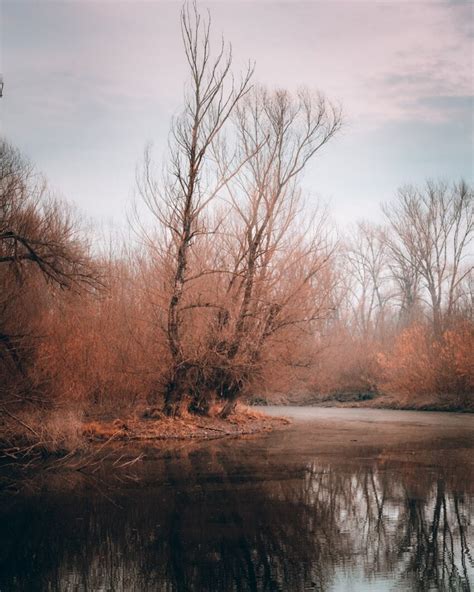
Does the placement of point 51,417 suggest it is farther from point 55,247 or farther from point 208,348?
point 208,348

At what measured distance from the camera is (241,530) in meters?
7.94

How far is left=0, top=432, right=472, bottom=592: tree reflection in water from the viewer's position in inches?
246

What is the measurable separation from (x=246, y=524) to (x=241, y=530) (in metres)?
0.33

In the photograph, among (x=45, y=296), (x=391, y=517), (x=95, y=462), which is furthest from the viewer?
(x=45, y=296)

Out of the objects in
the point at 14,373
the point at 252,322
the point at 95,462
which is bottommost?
the point at 95,462

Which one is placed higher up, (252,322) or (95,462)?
(252,322)

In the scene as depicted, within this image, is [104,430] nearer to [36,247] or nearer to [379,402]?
[36,247]

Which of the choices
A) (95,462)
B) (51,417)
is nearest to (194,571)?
(95,462)

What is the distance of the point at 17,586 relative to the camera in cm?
602

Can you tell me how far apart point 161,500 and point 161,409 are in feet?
37.4

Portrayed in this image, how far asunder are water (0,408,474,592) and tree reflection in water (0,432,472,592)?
18 millimetres

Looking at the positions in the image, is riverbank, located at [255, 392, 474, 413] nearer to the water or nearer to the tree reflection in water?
the water

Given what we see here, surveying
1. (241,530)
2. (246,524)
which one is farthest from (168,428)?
(241,530)

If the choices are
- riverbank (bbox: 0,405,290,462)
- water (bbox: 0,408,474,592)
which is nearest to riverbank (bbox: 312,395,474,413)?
riverbank (bbox: 0,405,290,462)
